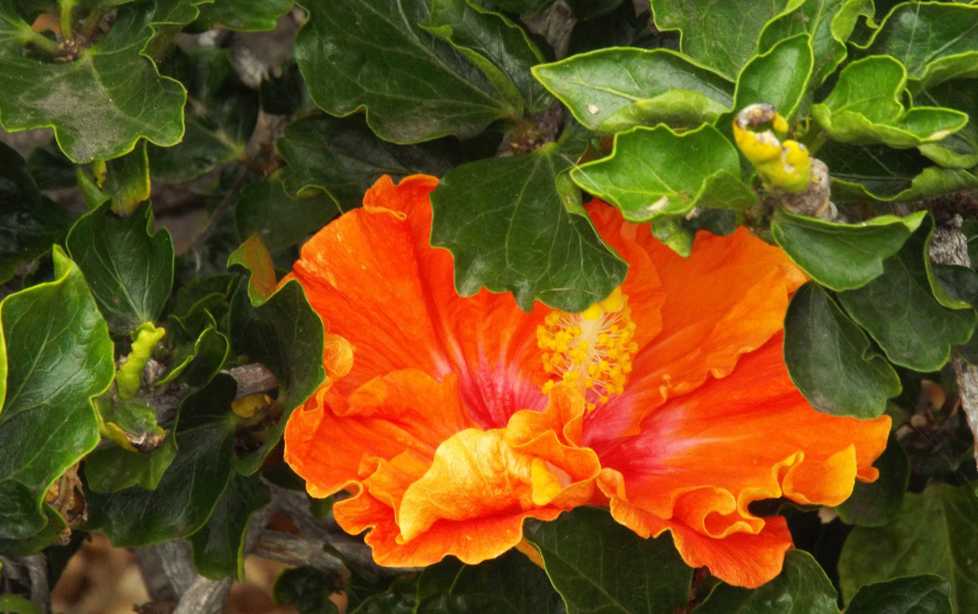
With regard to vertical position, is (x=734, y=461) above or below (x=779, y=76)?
below

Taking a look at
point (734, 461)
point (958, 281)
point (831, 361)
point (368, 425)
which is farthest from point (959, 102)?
point (368, 425)

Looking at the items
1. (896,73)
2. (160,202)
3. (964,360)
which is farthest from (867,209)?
(160,202)

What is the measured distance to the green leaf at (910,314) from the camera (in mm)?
1415

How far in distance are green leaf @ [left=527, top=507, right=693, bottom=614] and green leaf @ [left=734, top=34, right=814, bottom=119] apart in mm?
554

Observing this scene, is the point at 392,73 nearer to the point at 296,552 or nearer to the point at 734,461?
the point at 734,461

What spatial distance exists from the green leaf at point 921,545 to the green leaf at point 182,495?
2.94 feet

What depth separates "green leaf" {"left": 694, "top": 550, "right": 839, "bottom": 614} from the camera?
5.24 feet

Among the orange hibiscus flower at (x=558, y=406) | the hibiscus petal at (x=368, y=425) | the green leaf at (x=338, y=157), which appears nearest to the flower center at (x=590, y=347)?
the orange hibiscus flower at (x=558, y=406)

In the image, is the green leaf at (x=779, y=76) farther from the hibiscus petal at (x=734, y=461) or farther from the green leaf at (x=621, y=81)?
the hibiscus petal at (x=734, y=461)

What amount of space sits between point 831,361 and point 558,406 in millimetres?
295

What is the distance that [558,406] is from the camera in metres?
1.51

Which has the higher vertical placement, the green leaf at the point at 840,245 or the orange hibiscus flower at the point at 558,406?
the green leaf at the point at 840,245

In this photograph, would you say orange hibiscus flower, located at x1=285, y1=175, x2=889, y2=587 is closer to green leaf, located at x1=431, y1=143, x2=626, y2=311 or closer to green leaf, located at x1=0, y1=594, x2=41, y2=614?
green leaf, located at x1=431, y1=143, x2=626, y2=311

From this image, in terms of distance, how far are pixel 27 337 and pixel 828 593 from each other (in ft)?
3.07
